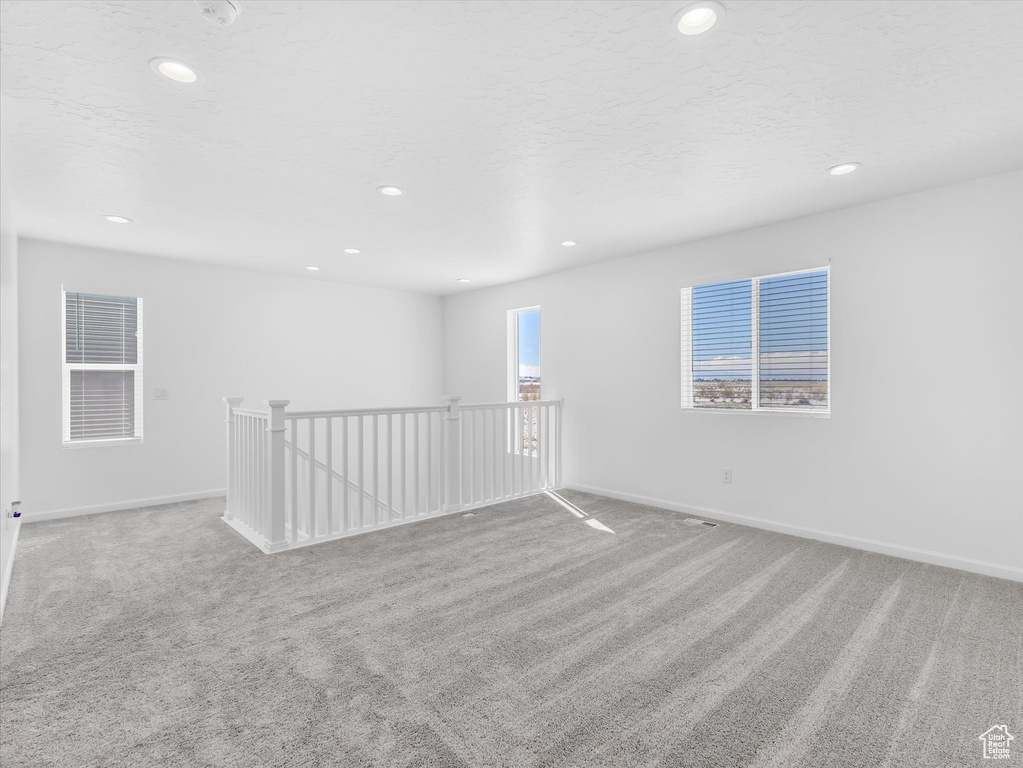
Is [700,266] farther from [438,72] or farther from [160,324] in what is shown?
[160,324]

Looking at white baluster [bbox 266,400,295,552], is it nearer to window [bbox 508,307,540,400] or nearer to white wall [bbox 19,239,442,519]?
white wall [bbox 19,239,442,519]

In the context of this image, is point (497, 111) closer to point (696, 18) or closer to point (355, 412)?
point (696, 18)

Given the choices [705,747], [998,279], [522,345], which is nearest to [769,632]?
[705,747]

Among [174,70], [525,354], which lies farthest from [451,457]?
[174,70]

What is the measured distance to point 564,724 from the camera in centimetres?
170

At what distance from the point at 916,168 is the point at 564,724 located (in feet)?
11.1

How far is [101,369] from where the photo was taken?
4562 mm

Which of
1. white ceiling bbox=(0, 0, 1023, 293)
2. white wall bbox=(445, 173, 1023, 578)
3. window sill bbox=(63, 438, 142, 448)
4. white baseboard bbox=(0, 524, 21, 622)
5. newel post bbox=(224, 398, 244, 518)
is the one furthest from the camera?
window sill bbox=(63, 438, 142, 448)

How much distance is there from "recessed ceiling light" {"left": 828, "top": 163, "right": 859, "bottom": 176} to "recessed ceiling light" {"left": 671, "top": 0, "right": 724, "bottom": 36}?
5.26 feet

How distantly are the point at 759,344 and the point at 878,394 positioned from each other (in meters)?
0.89

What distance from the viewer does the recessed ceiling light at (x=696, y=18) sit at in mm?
1605

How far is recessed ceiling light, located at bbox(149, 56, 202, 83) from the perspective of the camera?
6.09ft

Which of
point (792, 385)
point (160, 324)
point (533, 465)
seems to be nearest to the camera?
point (792, 385)

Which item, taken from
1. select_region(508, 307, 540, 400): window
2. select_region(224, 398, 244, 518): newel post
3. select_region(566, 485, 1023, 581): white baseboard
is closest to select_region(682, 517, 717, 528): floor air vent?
select_region(566, 485, 1023, 581): white baseboard
